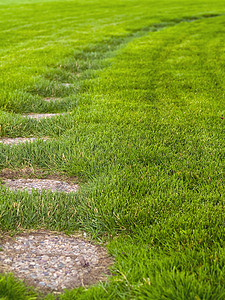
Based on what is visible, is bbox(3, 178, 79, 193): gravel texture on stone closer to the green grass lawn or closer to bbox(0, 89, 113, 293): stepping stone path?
the green grass lawn

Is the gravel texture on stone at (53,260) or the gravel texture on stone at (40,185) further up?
the gravel texture on stone at (40,185)

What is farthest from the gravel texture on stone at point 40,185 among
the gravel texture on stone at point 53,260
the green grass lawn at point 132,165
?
the gravel texture on stone at point 53,260

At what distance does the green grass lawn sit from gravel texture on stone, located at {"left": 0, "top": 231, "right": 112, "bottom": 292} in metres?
0.11

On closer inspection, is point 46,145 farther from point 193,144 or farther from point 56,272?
point 56,272

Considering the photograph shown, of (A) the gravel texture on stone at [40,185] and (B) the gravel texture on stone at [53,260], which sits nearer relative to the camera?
(B) the gravel texture on stone at [53,260]

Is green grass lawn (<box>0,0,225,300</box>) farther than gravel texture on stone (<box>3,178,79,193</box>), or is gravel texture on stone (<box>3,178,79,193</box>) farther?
gravel texture on stone (<box>3,178,79,193</box>)

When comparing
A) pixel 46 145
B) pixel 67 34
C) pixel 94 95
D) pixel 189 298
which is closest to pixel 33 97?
pixel 94 95

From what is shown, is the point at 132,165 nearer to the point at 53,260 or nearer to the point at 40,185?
the point at 40,185

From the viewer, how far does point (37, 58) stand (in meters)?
10.7

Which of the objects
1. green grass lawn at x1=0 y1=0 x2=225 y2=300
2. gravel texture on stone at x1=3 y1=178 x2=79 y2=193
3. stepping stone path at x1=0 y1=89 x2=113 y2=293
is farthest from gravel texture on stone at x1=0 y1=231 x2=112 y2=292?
gravel texture on stone at x1=3 y1=178 x2=79 y2=193

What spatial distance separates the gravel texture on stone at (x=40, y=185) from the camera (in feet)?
12.4

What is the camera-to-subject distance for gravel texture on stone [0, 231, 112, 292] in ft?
8.11

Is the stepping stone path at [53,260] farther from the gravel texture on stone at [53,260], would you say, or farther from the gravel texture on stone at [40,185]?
the gravel texture on stone at [40,185]

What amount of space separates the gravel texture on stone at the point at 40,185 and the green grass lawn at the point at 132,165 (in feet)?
0.62
